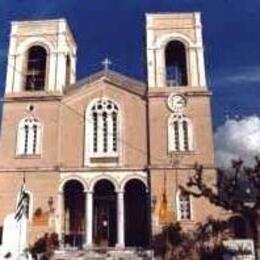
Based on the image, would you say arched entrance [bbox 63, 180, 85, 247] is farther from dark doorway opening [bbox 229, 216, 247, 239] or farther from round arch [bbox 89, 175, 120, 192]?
dark doorway opening [bbox 229, 216, 247, 239]

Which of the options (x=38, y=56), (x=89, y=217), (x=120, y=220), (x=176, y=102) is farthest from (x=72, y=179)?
(x=38, y=56)

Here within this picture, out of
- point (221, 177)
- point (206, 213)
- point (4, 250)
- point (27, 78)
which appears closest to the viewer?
point (221, 177)

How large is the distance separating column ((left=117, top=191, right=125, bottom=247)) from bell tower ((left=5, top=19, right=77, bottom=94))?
701 cm

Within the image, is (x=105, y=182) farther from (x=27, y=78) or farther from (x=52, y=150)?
(x=27, y=78)

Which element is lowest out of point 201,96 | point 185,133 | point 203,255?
point 203,255

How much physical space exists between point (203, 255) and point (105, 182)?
7.20 m

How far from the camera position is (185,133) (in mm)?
31047

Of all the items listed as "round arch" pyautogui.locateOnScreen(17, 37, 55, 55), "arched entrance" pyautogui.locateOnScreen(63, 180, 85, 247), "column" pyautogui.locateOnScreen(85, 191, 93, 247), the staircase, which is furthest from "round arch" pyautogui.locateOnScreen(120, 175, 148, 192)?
"round arch" pyautogui.locateOnScreen(17, 37, 55, 55)

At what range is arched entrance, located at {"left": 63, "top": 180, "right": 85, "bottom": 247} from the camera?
1217 inches

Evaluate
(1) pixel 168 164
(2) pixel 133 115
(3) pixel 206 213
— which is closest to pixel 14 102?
(2) pixel 133 115

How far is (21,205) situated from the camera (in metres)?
28.1

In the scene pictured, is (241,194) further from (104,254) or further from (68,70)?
(68,70)

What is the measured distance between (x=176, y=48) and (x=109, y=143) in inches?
285

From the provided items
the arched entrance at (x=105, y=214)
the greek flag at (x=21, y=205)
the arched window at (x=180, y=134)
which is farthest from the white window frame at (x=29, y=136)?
the arched window at (x=180, y=134)
